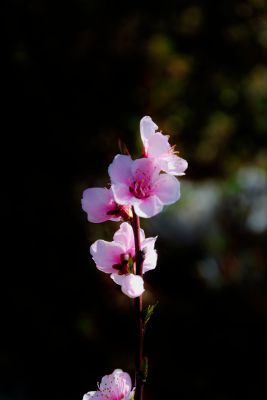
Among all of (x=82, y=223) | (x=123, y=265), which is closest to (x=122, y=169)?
(x=123, y=265)

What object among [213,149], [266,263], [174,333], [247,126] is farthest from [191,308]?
[247,126]

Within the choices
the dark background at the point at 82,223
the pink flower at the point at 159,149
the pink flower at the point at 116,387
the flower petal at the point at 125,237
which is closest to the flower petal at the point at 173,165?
the pink flower at the point at 159,149

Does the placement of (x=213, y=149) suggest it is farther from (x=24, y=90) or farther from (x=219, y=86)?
(x=24, y=90)

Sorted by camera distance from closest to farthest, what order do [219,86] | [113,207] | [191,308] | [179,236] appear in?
[113,207], [191,308], [219,86], [179,236]

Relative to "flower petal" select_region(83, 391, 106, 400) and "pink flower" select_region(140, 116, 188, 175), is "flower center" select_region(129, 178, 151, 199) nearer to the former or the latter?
"pink flower" select_region(140, 116, 188, 175)

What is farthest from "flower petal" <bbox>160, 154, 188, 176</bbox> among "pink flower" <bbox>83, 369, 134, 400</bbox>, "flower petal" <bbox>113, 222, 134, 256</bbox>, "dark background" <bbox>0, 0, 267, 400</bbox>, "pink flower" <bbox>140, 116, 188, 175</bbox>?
"dark background" <bbox>0, 0, 267, 400</bbox>

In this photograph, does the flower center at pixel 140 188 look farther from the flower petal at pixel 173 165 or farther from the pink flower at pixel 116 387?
the pink flower at pixel 116 387

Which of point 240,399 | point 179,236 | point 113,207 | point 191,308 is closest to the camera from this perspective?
point 113,207
